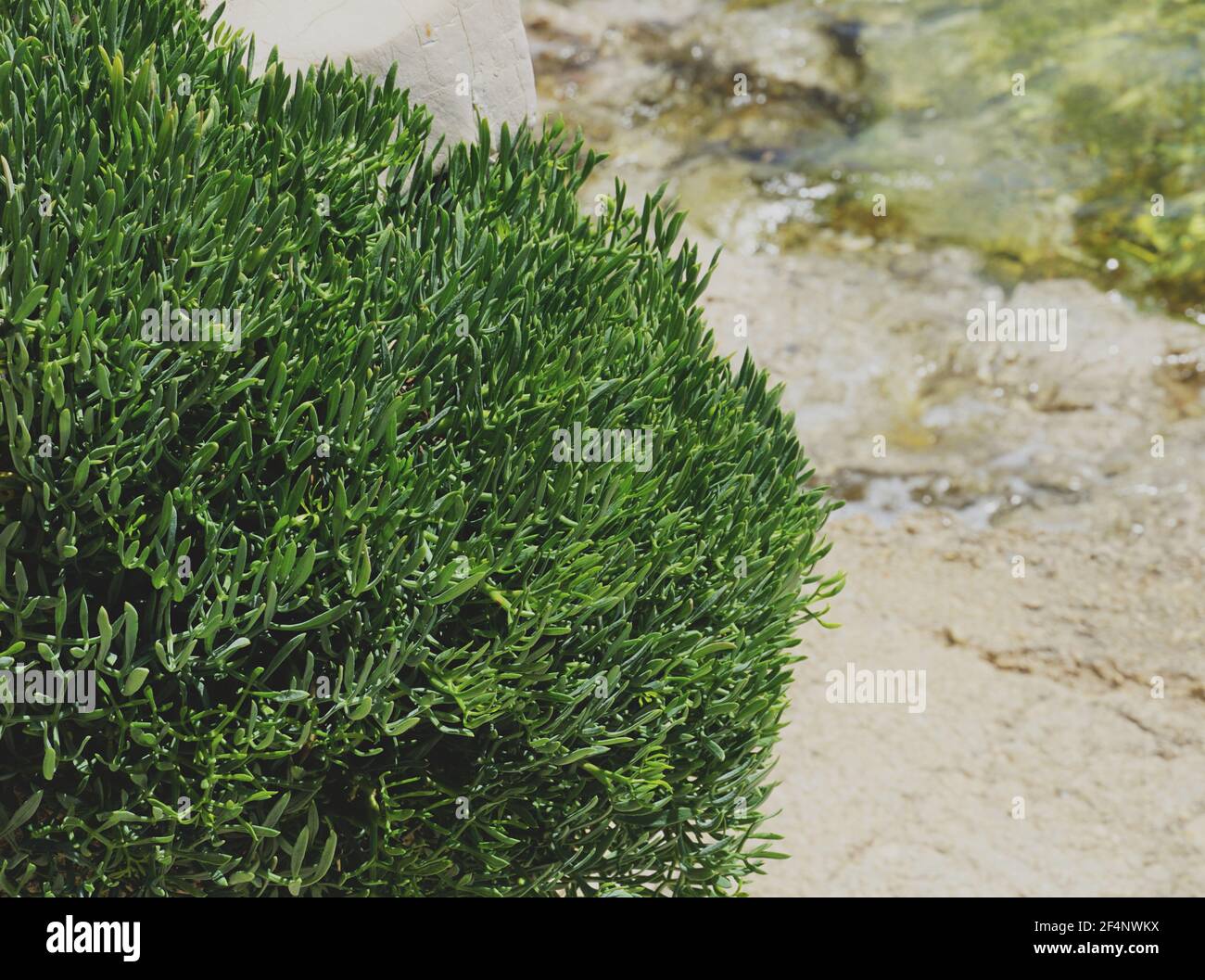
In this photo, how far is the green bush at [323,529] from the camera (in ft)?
9.96

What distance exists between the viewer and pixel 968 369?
374 inches

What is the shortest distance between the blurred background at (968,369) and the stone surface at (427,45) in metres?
1.72

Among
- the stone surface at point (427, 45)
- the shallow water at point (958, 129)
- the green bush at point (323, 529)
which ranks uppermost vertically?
the shallow water at point (958, 129)

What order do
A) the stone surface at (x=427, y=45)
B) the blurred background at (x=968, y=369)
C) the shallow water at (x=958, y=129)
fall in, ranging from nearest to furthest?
the stone surface at (x=427, y=45), the blurred background at (x=968, y=369), the shallow water at (x=958, y=129)

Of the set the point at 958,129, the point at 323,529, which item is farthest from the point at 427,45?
the point at 958,129

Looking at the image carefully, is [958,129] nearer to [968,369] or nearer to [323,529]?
[968,369]

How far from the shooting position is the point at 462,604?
337 centimetres

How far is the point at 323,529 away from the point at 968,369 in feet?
24.4

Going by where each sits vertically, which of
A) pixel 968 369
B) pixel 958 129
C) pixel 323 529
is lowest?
pixel 323 529

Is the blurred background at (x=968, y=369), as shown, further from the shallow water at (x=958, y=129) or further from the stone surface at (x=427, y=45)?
the stone surface at (x=427, y=45)

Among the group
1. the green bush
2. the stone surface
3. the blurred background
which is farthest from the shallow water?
A: the green bush

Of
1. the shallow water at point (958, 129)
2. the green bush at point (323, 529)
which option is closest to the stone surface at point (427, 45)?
the green bush at point (323, 529)

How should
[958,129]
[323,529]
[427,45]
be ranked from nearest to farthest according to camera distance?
[323,529], [427,45], [958,129]
